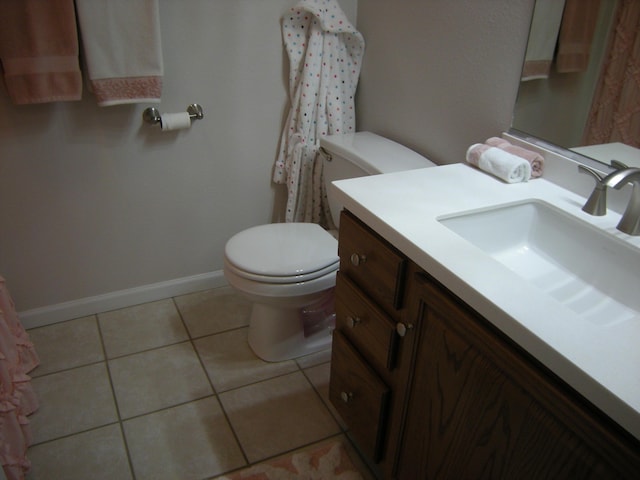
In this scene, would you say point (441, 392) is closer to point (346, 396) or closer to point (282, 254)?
point (346, 396)

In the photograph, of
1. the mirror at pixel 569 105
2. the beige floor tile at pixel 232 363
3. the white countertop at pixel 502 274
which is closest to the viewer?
the white countertop at pixel 502 274

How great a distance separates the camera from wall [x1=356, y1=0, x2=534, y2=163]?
1.47 m

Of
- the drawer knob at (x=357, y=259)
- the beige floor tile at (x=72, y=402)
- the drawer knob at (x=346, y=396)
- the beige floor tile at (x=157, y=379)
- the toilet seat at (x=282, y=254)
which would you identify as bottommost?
the beige floor tile at (x=72, y=402)

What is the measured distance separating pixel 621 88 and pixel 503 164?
31 cm

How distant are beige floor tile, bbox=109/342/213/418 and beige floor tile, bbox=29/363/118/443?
0.04m

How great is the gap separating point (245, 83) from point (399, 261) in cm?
125

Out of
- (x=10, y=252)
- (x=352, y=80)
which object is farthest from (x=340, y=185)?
(x=10, y=252)

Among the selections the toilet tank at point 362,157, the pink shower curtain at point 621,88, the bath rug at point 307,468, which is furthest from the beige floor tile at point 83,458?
the pink shower curtain at point 621,88

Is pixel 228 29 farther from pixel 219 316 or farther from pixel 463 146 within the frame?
pixel 219 316

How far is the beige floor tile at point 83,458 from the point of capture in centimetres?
150

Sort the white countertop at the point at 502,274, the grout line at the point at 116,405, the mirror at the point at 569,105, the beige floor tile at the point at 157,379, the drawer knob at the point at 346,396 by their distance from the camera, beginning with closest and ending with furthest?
1. the white countertop at the point at 502,274
2. the mirror at the point at 569,105
3. the drawer knob at the point at 346,396
4. the grout line at the point at 116,405
5. the beige floor tile at the point at 157,379

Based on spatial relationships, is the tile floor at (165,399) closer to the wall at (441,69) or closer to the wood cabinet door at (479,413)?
the wood cabinet door at (479,413)

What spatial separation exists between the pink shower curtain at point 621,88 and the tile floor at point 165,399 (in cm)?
116

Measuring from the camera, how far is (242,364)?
1.94m
